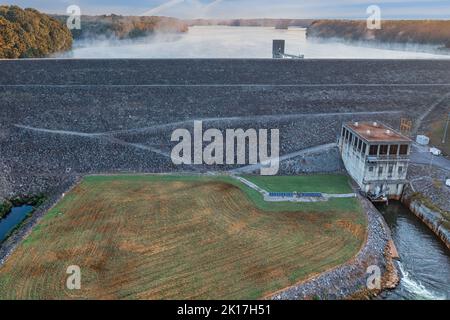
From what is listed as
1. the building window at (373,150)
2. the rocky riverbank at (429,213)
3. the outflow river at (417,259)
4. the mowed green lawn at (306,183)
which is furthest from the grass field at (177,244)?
the rocky riverbank at (429,213)

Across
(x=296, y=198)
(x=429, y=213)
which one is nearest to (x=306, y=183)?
(x=296, y=198)

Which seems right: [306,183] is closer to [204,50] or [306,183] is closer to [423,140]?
[423,140]

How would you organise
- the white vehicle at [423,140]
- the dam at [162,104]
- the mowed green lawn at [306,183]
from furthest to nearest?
the white vehicle at [423,140], the dam at [162,104], the mowed green lawn at [306,183]

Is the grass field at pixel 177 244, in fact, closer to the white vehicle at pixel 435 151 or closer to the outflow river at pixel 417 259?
the outflow river at pixel 417 259

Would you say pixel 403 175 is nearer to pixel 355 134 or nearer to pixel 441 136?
pixel 355 134

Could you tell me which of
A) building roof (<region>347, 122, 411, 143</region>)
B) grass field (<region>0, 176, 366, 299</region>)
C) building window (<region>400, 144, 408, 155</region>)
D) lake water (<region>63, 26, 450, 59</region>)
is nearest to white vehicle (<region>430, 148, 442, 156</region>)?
building roof (<region>347, 122, 411, 143</region>)

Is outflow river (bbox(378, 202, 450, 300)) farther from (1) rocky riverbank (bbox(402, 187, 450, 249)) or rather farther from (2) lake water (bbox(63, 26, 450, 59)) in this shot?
(2) lake water (bbox(63, 26, 450, 59))
